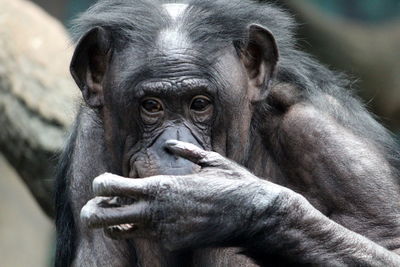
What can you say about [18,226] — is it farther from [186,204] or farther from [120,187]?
[120,187]

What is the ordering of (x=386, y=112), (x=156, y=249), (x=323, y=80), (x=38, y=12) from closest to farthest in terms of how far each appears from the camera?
1. (x=156, y=249)
2. (x=323, y=80)
3. (x=38, y=12)
4. (x=386, y=112)

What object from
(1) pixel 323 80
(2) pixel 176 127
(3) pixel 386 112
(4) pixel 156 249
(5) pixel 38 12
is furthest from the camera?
(3) pixel 386 112

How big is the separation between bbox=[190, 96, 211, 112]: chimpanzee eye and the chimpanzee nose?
148 millimetres

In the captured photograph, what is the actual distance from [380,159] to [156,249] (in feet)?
4.68

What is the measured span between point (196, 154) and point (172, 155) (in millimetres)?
272

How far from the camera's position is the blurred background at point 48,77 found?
9.66 metres

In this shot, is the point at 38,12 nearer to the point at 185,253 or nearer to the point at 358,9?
the point at 358,9

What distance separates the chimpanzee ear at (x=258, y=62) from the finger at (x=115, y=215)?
1363 millimetres

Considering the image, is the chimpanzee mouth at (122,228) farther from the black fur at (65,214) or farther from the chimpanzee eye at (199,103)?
the black fur at (65,214)

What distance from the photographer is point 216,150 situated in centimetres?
625

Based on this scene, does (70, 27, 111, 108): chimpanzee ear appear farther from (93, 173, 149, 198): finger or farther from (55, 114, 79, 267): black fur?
(93, 173, 149, 198): finger

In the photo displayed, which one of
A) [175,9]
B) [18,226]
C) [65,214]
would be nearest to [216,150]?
[175,9]

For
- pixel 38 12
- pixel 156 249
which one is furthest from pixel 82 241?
pixel 38 12

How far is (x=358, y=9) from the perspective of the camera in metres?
12.3
